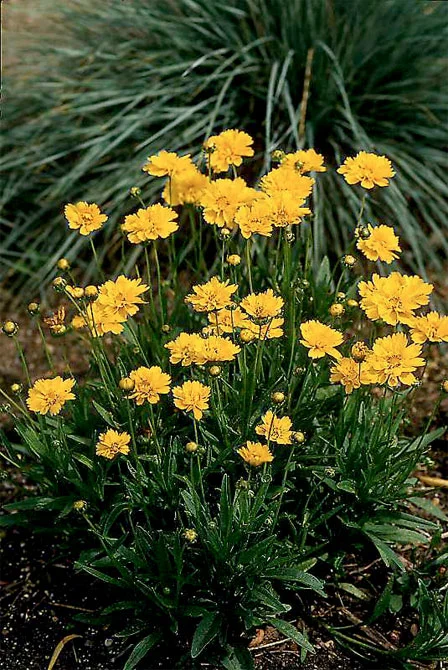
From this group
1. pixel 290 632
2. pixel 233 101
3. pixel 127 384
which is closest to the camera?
pixel 127 384

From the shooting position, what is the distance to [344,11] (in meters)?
3.61

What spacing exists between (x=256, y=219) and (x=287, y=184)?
0.14 m

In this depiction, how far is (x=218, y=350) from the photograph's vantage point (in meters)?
1.79

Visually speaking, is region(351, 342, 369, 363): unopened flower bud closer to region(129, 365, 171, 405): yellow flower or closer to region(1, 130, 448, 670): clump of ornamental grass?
region(1, 130, 448, 670): clump of ornamental grass

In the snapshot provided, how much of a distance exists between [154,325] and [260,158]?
144 cm

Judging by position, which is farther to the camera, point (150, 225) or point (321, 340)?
point (150, 225)

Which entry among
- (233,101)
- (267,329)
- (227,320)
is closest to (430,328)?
(267,329)

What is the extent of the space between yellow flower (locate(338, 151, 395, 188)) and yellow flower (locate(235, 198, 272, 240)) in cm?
21

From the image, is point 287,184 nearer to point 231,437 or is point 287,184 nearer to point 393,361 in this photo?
point 393,361

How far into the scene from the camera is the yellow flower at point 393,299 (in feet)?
6.02

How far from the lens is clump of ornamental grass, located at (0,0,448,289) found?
338 cm

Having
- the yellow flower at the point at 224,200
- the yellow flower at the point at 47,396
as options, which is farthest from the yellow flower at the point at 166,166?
the yellow flower at the point at 47,396

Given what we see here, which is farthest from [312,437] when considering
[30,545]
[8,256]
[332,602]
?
[8,256]

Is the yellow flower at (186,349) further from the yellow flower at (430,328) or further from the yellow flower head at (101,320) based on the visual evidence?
the yellow flower at (430,328)
